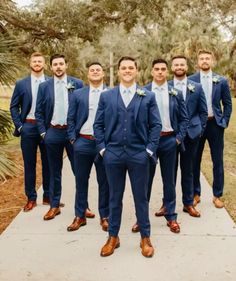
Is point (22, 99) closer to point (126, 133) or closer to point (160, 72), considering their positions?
point (160, 72)

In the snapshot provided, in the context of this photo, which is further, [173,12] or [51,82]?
[173,12]

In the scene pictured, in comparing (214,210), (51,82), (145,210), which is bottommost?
(214,210)

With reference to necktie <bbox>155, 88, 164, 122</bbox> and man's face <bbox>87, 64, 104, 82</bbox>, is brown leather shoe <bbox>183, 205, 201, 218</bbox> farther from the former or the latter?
man's face <bbox>87, 64, 104, 82</bbox>

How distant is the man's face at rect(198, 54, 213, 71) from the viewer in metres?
6.06

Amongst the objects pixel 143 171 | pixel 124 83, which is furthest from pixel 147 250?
pixel 124 83

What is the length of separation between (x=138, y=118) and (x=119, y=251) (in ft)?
4.51

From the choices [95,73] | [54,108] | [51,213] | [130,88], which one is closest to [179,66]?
[95,73]

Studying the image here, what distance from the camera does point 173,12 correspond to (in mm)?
11945

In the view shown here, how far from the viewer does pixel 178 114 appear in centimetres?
546

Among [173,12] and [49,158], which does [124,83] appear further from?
[173,12]

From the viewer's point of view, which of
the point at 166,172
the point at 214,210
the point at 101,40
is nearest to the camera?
the point at 166,172

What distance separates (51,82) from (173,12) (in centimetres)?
694

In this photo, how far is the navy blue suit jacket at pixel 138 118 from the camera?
4.66m

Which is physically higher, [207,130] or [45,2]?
[45,2]
